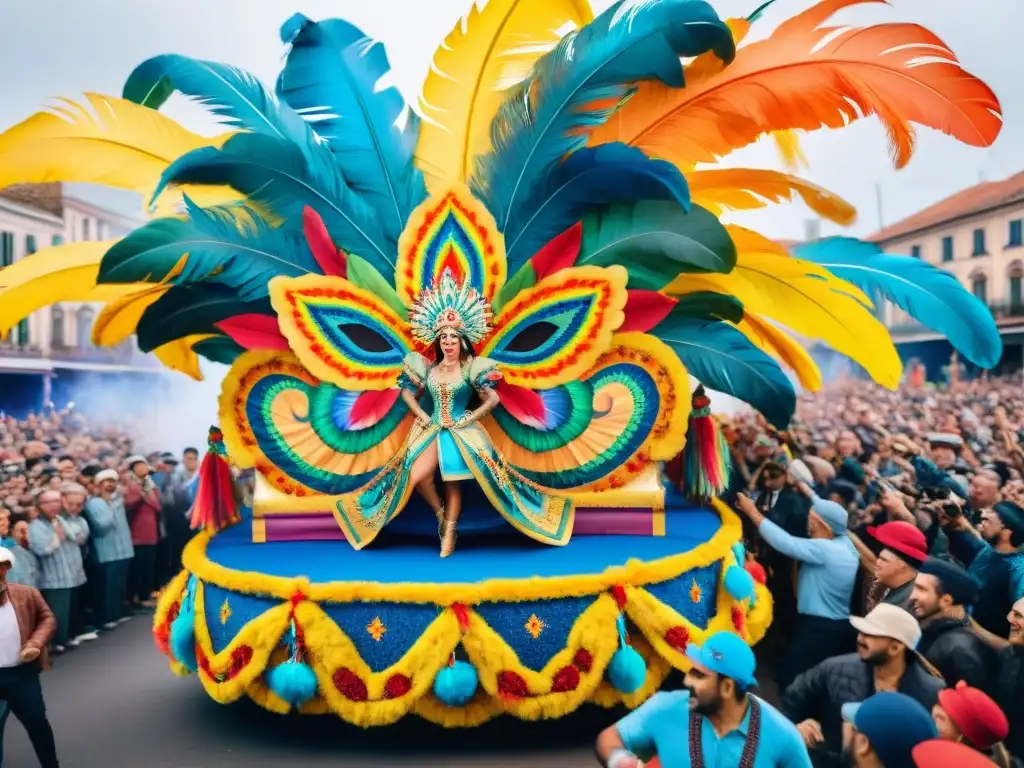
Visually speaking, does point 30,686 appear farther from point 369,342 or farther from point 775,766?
point 775,766

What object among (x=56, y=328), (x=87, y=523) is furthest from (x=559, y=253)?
(x=56, y=328)

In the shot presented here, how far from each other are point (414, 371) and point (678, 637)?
1.93m

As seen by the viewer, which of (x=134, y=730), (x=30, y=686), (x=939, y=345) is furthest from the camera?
(x=939, y=345)

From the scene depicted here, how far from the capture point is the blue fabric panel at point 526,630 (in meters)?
4.10

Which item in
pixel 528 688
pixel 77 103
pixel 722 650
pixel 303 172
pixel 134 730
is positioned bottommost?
pixel 134 730

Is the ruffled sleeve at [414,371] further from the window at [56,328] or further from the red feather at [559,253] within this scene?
the window at [56,328]

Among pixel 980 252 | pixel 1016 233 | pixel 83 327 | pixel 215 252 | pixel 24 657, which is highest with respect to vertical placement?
pixel 1016 233

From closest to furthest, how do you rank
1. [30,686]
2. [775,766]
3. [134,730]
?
[775,766], [30,686], [134,730]

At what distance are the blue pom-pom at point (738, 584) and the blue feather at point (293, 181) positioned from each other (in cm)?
261

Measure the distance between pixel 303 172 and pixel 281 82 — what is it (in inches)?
26.5

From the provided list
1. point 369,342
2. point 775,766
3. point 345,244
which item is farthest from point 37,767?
point 775,766

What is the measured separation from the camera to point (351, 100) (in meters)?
5.55

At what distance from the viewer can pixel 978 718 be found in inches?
86.9

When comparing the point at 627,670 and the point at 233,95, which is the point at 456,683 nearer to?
the point at 627,670
